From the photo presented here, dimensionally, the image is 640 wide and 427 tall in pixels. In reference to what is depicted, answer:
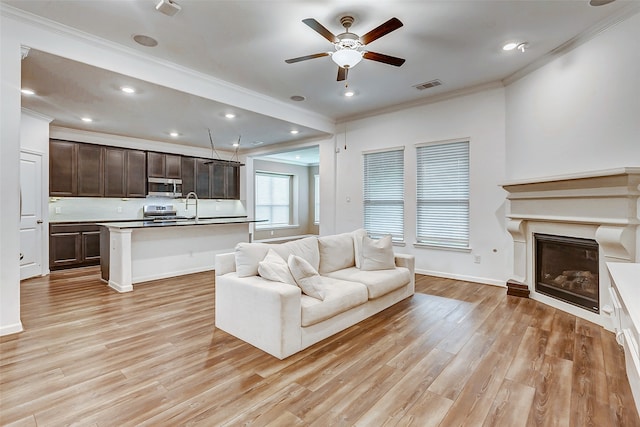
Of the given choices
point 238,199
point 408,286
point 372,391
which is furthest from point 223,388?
point 238,199

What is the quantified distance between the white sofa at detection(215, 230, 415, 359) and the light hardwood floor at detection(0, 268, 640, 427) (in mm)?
122

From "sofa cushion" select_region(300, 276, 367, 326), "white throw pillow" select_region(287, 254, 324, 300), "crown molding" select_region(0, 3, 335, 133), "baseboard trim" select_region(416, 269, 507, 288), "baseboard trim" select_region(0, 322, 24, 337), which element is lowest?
"baseboard trim" select_region(0, 322, 24, 337)

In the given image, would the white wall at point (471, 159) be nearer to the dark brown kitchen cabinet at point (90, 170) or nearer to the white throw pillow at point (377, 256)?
the white throw pillow at point (377, 256)

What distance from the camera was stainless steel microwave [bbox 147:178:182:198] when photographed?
23.3ft

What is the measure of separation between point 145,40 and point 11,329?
314 centimetres

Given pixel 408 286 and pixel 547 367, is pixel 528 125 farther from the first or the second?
pixel 547 367

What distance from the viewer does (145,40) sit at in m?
3.37

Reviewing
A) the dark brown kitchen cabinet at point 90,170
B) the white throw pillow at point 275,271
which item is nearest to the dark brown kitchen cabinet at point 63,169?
the dark brown kitchen cabinet at point 90,170

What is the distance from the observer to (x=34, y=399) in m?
2.00

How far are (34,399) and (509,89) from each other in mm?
5990

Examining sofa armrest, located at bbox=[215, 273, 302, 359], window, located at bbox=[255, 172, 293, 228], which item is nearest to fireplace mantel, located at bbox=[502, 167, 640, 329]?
sofa armrest, located at bbox=[215, 273, 302, 359]

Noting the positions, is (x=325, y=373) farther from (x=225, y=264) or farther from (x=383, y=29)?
(x=383, y=29)

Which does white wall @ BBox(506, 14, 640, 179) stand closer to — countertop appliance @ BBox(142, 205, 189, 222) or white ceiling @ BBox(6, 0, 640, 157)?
white ceiling @ BBox(6, 0, 640, 157)

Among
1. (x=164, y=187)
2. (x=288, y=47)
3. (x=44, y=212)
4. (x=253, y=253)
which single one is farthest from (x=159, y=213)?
(x=288, y=47)
